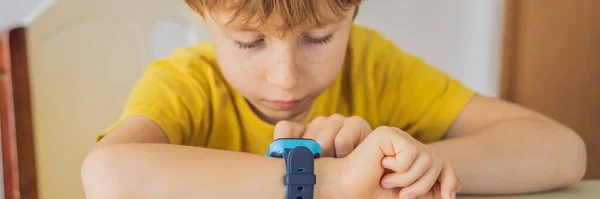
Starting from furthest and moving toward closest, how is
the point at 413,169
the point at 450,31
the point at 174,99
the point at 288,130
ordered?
the point at 450,31 → the point at 174,99 → the point at 288,130 → the point at 413,169

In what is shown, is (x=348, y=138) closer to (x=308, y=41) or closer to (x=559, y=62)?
(x=308, y=41)

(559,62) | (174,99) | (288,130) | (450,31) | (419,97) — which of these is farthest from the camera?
(450,31)

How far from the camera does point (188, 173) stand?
0.46 metres

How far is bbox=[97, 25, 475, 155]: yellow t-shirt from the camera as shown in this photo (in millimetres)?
679

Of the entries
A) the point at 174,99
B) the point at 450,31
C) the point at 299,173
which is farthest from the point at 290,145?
the point at 450,31

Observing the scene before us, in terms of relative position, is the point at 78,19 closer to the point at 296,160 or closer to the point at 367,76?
the point at 367,76

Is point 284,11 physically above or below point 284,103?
above

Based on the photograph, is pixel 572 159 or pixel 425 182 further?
pixel 572 159

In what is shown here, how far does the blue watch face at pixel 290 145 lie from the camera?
0.46m

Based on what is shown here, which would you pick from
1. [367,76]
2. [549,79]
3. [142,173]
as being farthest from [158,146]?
[549,79]

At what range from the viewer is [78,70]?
2.78ft

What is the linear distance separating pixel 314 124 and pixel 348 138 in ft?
0.17

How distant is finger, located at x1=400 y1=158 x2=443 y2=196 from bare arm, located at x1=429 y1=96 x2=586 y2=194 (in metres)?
0.12

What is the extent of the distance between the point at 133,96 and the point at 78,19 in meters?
0.24
